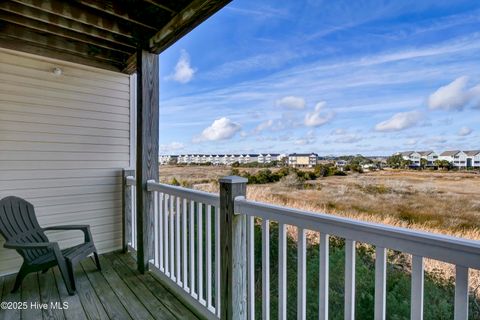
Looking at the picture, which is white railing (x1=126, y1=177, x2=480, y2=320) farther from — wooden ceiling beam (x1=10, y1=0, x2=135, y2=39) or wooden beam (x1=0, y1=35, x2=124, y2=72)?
wooden beam (x1=0, y1=35, x2=124, y2=72)

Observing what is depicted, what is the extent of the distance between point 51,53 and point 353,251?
3.76 metres

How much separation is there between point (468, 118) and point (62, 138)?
4.10 metres

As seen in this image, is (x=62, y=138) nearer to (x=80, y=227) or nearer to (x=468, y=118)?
(x=80, y=227)

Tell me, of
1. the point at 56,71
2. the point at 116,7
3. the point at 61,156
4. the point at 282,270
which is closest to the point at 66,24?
the point at 116,7

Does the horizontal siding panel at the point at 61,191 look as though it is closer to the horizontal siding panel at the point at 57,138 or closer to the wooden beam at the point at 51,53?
the horizontal siding panel at the point at 57,138

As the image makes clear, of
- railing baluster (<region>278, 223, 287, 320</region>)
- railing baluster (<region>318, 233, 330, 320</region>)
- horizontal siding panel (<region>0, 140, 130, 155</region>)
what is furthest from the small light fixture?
railing baluster (<region>318, 233, 330, 320</region>)

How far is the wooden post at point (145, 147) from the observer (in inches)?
116

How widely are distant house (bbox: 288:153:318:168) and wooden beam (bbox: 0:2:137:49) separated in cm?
223

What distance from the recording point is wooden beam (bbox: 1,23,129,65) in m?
2.80

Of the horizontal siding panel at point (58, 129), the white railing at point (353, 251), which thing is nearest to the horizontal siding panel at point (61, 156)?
the horizontal siding panel at point (58, 129)

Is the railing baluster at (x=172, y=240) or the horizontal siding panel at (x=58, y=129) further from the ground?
the horizontal siding panel at (x=58, y=129)

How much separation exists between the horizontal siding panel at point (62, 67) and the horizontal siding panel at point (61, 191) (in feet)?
4.71

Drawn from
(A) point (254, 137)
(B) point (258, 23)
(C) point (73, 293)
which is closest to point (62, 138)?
(C) point (73, 293)

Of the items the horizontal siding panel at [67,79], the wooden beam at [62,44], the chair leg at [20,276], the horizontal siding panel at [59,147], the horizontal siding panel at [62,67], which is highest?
the wooden beam at [62,44]
